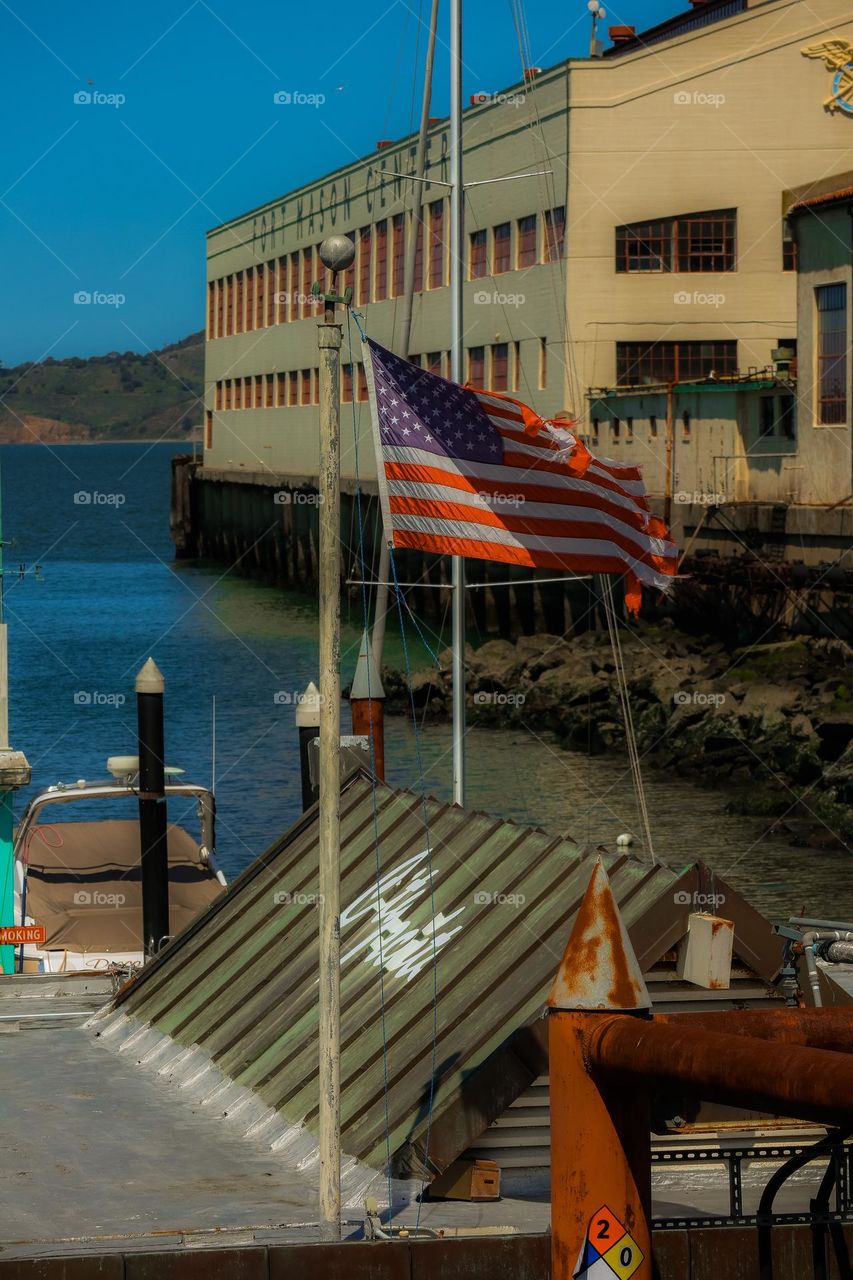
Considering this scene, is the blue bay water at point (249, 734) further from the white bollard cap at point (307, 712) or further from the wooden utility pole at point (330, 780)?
the wooden utility pole at point (330, 780)

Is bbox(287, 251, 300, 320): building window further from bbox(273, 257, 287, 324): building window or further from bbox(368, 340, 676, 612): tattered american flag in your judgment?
bbox(368, 340, 676, 612): tattered american flag

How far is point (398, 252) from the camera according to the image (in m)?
70.1

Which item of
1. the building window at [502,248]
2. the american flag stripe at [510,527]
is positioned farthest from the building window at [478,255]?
the american flag stripe at [510,527]

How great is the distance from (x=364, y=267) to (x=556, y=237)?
1410 cm

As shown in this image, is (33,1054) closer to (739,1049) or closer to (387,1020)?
(387,1020)

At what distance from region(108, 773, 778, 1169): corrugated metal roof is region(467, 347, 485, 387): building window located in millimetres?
51767

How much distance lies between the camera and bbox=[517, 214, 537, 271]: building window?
205ft

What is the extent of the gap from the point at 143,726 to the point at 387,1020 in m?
11.4

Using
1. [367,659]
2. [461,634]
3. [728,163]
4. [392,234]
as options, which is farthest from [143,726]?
[392,234]

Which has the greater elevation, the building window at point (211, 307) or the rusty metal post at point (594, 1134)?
the building window at point (211, 307)

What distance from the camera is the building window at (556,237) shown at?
61.0m

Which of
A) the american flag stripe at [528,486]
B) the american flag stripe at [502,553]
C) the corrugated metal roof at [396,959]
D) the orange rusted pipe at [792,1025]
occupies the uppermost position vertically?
the american flag stripe at [528,486]

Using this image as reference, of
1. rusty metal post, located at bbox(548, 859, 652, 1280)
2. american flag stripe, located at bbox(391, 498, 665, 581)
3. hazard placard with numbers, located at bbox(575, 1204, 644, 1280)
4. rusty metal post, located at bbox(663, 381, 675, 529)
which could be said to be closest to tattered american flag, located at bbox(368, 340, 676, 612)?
american flag stripe, located at bbox(391, 498, 665, 581)

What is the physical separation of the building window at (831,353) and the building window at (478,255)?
16886 mm
